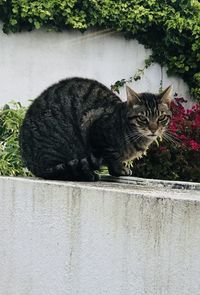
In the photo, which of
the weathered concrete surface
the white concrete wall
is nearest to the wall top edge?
the weathered concrete surface

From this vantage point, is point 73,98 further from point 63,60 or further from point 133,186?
point 63,60

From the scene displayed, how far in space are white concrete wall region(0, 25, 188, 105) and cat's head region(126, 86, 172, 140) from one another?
3905 mm

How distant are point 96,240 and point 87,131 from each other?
0.94m

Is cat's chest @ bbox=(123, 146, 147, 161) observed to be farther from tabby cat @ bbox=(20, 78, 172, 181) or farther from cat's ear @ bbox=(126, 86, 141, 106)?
cat's ear @ bbox=(126, 86, 141, 106)

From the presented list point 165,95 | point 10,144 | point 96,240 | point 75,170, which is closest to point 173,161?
point 10,144

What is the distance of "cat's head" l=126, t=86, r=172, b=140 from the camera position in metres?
3.91

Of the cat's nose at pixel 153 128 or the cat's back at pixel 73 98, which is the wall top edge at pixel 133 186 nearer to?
the cat's nose at pixel 153 128

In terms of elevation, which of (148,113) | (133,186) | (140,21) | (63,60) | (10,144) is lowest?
(133,186)

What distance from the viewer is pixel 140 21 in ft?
27.5

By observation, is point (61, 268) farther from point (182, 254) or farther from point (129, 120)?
point (129, 120)

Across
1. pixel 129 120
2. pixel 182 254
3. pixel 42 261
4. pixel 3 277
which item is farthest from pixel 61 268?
pixel 129 120

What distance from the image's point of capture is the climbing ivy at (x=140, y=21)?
7758 millimetres

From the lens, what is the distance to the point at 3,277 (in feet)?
12.2

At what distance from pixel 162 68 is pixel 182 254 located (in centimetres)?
623
